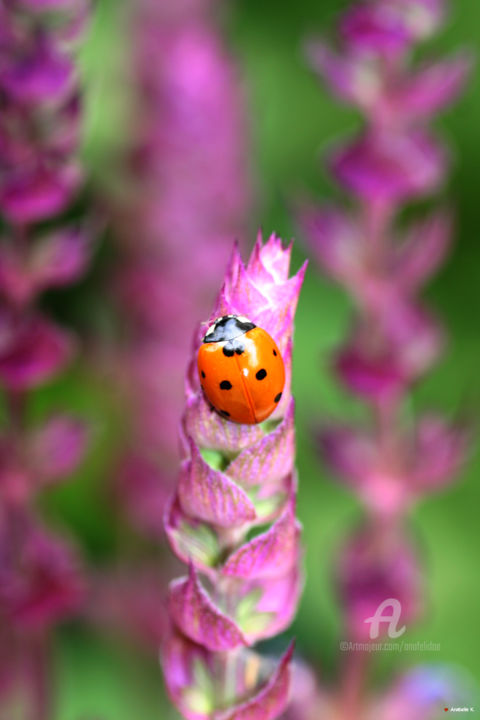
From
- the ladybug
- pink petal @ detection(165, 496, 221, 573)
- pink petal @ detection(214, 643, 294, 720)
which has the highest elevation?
the ladybug

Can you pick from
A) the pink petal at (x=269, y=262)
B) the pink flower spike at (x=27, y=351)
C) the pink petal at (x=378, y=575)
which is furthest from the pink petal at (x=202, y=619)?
the pink petal at (x=378, y=575)

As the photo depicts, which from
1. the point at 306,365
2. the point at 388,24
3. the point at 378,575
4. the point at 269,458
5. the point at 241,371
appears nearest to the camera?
the point at 269,458

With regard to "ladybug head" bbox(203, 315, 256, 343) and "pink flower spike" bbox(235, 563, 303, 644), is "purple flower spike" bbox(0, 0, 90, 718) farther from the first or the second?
"pink flower spike" bbox(235, 563, 303, 644)

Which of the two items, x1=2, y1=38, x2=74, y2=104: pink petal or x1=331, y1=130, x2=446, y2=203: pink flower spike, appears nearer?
x1=2, y1=38, x2=74, y2=104: pink petal

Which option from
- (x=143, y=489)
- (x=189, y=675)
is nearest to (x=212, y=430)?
(x=189, y=675)

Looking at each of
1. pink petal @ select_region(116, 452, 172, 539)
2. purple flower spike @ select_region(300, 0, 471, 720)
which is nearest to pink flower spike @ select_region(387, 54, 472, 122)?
purple flower spike @ select_region(300, 0, 471, 720)

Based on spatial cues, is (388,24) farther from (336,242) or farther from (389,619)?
(389,619)

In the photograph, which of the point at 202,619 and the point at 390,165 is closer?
the point at 202,619

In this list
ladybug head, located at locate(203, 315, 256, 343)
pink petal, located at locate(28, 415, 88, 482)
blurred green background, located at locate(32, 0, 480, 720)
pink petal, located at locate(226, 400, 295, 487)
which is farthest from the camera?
blurred green background, located at locate(32, 0, 480, 720)
